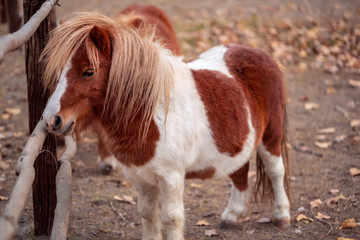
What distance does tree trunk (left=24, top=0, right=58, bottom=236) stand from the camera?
9.84 feet

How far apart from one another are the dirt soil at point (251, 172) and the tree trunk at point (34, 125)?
0.67 ft

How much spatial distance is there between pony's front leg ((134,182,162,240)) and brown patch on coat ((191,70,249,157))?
2.06ft

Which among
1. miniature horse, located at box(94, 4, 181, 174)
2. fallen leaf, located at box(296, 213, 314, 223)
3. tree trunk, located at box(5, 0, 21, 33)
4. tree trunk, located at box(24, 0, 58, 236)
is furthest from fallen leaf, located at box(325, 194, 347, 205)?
tree trunk, located at box(5, 0, 21, 33)

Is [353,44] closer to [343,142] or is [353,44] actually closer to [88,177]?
[343,142]

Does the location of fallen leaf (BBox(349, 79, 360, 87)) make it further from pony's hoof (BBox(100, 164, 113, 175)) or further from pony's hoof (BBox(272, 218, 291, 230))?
pony's hoof (BBox(100, 164, 113, 175))

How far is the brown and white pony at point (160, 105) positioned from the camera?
2.62 metres

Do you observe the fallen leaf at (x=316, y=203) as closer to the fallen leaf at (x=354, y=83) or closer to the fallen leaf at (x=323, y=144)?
the fallen leaf at (x=323, y=144)

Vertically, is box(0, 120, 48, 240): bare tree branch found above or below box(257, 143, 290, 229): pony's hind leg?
above

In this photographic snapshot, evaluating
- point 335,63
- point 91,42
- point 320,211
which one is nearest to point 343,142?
point 320,211

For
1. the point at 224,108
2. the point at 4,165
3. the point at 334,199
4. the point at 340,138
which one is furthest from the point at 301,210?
the point at 4,165

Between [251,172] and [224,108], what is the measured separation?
2037mm

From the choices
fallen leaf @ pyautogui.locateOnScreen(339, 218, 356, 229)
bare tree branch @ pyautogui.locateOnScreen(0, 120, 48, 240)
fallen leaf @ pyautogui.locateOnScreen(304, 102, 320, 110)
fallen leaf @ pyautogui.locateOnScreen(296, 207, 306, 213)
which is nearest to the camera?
bare tree branch @ pyautogui.locateOnScreen(0, 120, 48, 240)

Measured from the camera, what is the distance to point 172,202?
9.93ft

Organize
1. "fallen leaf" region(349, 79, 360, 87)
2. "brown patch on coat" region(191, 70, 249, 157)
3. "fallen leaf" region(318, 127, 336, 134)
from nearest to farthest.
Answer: "brown patch on coat" region(191, 70, 249, 157), "fallen leaf" region(318, 127, 336, 134), "fallen leaf" region(349, 79, 360, 87)
